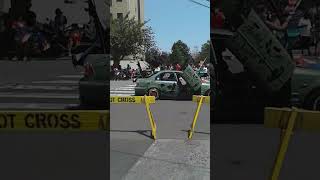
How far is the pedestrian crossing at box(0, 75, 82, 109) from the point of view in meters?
17.3

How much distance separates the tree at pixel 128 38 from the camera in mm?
56844

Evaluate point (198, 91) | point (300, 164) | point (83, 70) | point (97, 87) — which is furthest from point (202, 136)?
point (198, 91)

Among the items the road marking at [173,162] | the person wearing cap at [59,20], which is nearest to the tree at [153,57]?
the person wearing cap at [59,20]

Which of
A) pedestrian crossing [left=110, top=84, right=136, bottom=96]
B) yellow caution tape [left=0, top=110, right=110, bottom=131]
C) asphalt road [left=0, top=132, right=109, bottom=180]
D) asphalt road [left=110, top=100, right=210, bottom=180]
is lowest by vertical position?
pedestrian crossing [left=110, top=84, right=136, bottom=96]

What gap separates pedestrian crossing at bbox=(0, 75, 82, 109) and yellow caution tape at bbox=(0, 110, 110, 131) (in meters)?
11.7

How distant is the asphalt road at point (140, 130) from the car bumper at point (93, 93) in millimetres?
672

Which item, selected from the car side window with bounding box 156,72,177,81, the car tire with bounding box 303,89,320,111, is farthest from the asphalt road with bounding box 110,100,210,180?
the car side window with bounding box 156,72,177,81

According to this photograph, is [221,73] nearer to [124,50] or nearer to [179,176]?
[179,176]

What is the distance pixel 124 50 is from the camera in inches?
2264

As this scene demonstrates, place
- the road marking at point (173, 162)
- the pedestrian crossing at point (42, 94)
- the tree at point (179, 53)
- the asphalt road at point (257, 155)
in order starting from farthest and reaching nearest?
the tree at point (179, 53)
the pedestrian crossing at point (42, 94)
the asphalt road at point (257, 155)
the road marking at point (173, 162)

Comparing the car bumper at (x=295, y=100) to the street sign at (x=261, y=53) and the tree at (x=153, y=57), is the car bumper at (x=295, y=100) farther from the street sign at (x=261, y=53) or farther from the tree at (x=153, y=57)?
the tree at (x=153, y=57)

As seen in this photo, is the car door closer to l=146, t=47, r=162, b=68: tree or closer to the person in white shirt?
the person in white shirt

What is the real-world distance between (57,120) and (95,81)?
35.6 feet

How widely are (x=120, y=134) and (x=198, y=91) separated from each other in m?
10.7
